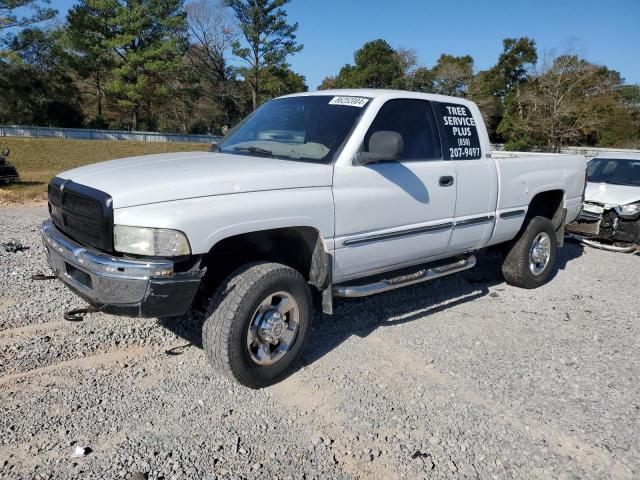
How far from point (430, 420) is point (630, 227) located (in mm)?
6300

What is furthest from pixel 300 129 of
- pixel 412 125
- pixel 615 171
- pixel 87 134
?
pixel 87 134

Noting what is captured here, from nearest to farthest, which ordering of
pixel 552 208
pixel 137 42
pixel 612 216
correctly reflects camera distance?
1. pixel 552 208
2. pixel 612 216
3. pixel 137 42

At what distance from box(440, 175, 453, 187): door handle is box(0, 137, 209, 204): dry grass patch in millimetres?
12295

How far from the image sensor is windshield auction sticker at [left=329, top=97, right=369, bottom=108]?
405 centimetres

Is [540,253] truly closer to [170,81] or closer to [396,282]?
[396,282]

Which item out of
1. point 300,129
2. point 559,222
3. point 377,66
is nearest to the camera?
point 300,129

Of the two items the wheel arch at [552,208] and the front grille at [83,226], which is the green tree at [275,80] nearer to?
the wheel arch at [552,208]

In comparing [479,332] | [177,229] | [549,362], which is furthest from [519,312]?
[177,229]

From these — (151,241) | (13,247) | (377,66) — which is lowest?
(13,247)

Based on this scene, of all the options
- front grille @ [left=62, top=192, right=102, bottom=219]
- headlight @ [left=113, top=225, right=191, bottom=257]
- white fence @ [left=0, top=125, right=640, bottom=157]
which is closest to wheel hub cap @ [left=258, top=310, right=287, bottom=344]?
headlight @ [left=113, top=225, right=191, bottom=257]

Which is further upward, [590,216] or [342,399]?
[590,216]

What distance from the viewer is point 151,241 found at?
2.88 meters

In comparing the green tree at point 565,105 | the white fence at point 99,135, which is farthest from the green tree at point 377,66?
the white fence at point 99,135

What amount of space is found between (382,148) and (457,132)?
136 cm
